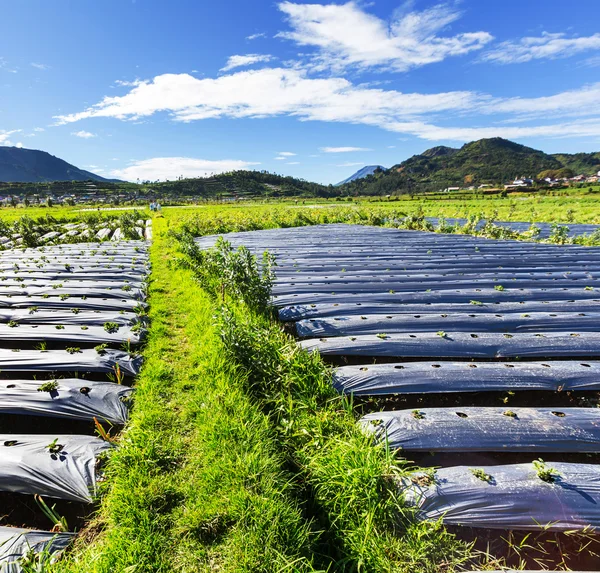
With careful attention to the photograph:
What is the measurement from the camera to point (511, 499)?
2031mm

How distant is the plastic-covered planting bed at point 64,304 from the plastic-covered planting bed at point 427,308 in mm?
3288

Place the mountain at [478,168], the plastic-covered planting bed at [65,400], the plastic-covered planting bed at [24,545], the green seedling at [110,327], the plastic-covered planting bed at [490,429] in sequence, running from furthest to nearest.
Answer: the mountain at [478,168]
the green seedling at [110,327]
the plastic-covered planting bed at [65,400]
the plastic-covered planting bed at [490,429]
the plastic-covered planting bed at [24,545]

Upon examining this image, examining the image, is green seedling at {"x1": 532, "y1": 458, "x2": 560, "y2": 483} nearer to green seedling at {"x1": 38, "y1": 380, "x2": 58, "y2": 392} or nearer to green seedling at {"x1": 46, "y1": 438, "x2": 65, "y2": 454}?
green seedling at {"x1": 46, "y1": 438, "x2": 65, "y2": 454}

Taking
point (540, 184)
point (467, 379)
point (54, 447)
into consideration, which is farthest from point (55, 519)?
point (540, 184)

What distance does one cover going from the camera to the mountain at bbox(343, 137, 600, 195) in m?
122

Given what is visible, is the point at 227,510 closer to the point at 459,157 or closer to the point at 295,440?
the point at 295,440

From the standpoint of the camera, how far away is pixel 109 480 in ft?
8.03

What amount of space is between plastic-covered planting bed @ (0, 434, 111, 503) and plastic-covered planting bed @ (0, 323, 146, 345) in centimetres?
223

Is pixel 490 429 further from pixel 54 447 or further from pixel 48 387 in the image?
pixel 48 387

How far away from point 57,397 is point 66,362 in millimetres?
895

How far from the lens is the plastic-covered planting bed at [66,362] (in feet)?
12.5

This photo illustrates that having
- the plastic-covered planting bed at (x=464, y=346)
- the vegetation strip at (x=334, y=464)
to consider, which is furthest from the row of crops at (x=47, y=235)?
the plastic-covered planting bed at (x=464, y=346)

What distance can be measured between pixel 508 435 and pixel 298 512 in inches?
69.8

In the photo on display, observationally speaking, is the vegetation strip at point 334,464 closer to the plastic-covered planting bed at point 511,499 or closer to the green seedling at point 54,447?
the plastic-covered planting bed at point 511,499
